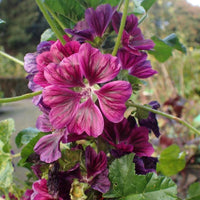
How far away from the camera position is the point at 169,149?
446 mm

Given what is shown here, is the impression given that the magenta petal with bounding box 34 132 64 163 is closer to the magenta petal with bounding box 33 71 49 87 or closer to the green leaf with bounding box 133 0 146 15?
the magenta petal with bounding box 33 71 49 87

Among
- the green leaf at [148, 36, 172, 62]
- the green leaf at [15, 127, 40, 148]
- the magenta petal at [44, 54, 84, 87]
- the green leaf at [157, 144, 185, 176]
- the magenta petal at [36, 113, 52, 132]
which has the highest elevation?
the green leaf at [148, 36, 172, 62]

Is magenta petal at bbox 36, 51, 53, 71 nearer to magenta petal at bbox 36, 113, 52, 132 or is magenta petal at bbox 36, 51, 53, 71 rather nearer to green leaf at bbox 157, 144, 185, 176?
magenta petal at bbox 36, 113, 52, 132

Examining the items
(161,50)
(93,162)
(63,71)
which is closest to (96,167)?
(93,162)

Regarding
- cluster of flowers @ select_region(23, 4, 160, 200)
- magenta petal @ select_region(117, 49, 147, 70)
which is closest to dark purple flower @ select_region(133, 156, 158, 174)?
cluster of flowers @ select_region(23, 4, 160, 200)

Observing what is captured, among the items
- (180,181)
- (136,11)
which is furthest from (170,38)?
(180,181)

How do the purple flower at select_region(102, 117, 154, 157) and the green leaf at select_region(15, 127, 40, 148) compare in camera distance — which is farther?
the green leaf at select_region(15, 127, 40, 148)

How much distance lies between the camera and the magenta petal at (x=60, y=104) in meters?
0.25

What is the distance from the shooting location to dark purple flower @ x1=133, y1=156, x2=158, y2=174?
11.6 inches

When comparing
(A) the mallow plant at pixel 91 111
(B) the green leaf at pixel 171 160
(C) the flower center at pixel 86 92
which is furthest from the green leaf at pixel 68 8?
(B) the green leaf at pixel 171 160

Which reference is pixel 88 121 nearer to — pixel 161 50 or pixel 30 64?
pixel 30 64

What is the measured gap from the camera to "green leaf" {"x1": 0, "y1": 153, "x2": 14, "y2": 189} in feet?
1.09

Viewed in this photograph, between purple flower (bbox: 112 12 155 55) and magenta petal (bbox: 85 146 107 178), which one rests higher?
purple flower (bbox: 112 12 155 55)

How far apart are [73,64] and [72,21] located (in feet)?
0.35
